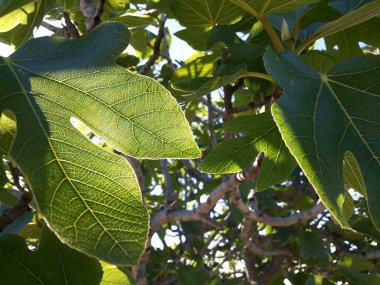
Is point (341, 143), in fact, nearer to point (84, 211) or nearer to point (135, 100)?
point (135, 100)

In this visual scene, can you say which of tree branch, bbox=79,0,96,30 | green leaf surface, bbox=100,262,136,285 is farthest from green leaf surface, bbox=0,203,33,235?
tree branch, bbox=79,0,96,30

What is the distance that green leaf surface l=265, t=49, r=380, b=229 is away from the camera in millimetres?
1055

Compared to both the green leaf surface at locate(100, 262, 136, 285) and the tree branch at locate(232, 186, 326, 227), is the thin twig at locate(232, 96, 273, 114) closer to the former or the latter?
the tree branch at locate(232, 186, 326, 227)

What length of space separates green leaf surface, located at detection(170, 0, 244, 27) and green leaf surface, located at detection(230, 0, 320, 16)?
19 centimetres

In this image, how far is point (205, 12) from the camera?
1.92 m

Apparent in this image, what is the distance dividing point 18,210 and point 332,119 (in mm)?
844

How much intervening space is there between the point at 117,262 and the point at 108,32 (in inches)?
23.9

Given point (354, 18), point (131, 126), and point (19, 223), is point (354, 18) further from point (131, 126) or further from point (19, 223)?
point (19, 223)

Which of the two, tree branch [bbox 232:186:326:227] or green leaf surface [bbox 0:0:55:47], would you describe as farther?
tree branch [bbox 232:186:326:227]

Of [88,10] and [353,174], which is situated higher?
[88,10]

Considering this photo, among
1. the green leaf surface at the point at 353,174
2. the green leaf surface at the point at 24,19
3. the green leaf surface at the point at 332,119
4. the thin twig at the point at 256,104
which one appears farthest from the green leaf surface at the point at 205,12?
the green leaf surface at the point at 353,174

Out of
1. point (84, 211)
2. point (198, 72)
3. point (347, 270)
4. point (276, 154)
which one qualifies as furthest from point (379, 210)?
point (347, 270)

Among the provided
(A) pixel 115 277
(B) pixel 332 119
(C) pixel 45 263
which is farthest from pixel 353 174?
(C) pixel 45 263

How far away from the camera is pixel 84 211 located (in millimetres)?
920
